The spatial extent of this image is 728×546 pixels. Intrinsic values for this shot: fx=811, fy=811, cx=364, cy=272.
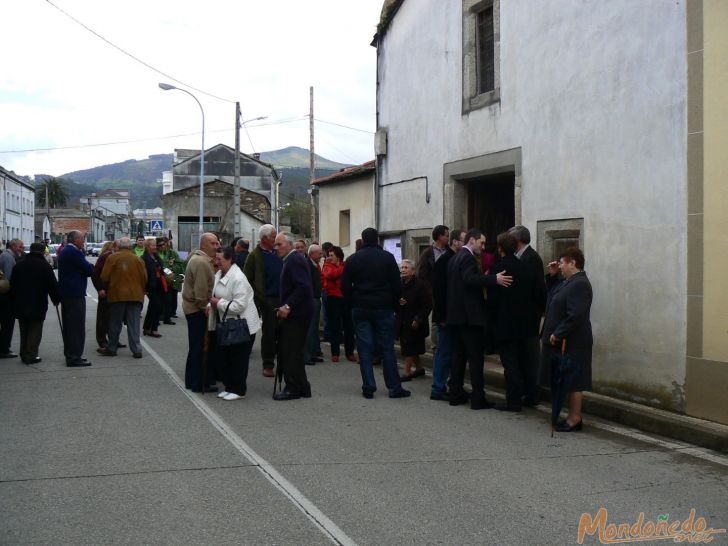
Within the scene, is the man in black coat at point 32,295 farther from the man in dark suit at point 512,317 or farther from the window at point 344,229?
the window at point 344,229

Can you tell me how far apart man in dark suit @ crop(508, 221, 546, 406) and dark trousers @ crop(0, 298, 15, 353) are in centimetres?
777

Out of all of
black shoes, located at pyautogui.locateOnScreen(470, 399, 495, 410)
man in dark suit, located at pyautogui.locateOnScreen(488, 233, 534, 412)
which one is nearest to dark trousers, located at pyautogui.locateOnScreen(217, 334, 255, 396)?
black shoes, located at pyautogui.locateOnScreen(470, 399, 495, 410)

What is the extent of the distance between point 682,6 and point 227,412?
20.0 feet

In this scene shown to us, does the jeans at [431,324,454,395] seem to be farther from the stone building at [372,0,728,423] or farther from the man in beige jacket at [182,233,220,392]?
the man in beige jacket at [182,233,220,392]

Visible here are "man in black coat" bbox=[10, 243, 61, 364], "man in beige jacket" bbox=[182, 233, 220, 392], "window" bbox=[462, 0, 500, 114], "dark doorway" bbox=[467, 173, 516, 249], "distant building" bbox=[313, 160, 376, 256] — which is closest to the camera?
"man in beige jacket" bbox=[182, 233, 220, 392]

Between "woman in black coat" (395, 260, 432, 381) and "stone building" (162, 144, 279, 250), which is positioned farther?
"stone building" (162, 144, 279, 250)

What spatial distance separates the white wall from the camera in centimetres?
818

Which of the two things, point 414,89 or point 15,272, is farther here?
point 414,89

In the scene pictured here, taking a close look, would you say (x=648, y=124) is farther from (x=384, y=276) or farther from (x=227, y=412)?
(x=227, y=412)

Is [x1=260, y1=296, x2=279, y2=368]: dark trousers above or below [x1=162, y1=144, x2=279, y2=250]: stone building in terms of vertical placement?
below

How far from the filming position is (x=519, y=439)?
285 inches

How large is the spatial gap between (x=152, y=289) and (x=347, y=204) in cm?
459

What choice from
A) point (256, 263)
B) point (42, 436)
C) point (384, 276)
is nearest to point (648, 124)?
point (384, 276)

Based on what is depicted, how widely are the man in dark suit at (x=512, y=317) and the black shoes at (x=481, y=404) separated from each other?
4.6 inches
